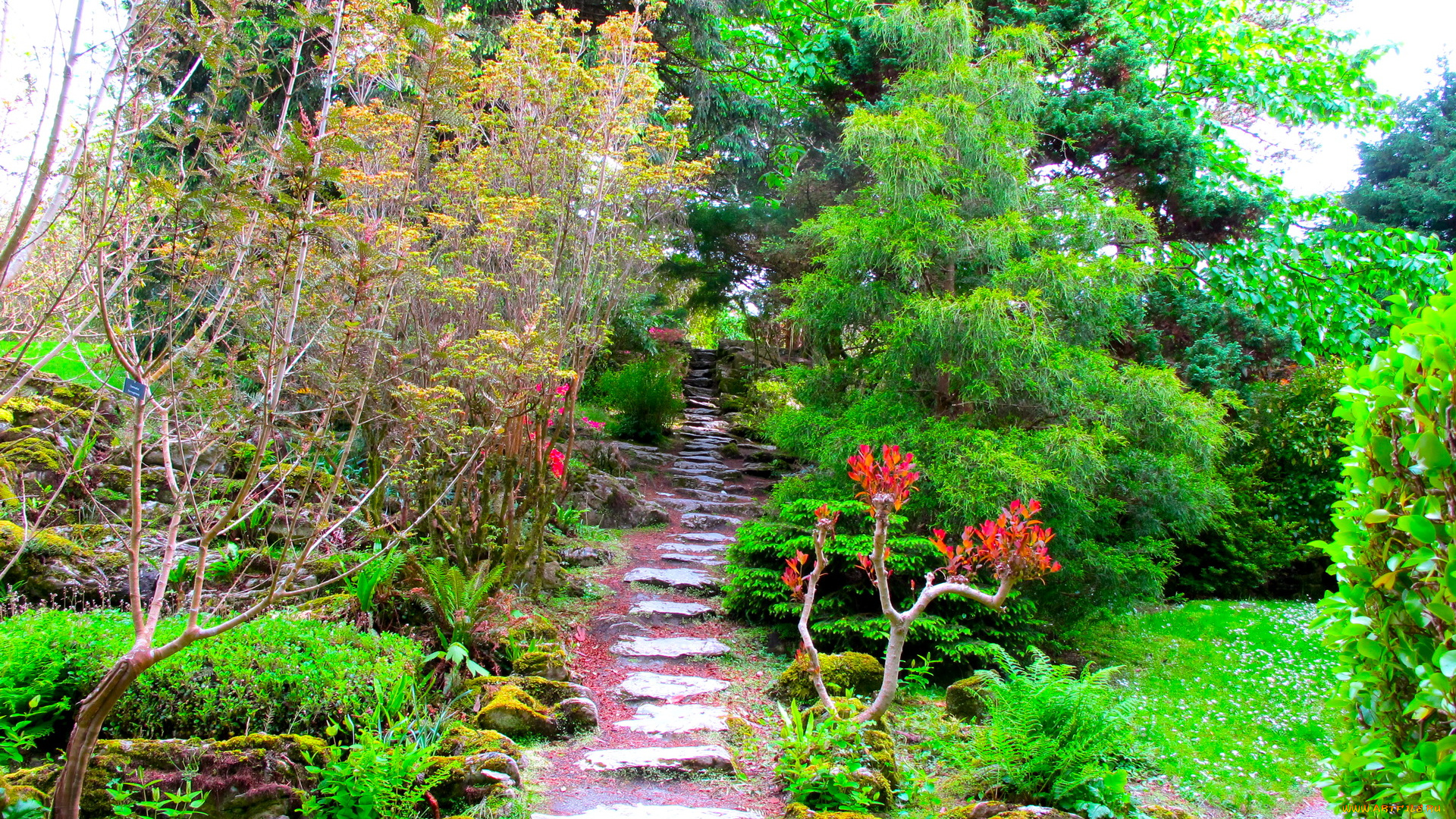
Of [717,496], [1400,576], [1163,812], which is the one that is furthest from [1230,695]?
[717,496]

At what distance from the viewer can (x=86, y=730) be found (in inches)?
81.7

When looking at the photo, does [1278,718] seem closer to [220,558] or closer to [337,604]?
[337,604]

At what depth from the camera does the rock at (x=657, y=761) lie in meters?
3.31

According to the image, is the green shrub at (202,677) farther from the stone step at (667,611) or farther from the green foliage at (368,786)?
the stone step at (667,611)

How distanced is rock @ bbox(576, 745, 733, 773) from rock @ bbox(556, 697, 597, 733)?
0.30 m

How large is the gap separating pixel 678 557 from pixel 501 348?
2960 millimetres

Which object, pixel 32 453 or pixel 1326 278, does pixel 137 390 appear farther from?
pixel 1326 278

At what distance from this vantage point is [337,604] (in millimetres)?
Answer: 4105

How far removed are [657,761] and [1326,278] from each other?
7981mm

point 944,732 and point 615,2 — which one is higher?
point 615,2

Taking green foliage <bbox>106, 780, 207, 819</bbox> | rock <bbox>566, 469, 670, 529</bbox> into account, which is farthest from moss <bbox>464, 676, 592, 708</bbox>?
rock <bbox>566, 469, 670, 529</bbox>

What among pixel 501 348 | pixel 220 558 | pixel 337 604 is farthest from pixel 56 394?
pixel 501 348

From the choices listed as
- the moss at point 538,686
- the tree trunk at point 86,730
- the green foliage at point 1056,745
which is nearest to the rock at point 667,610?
the moss at point 538,686

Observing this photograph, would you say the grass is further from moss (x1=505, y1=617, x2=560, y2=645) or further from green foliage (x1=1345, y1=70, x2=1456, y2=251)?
green foliage (x1=1345, y1=70, x2=1456, y2=251)
